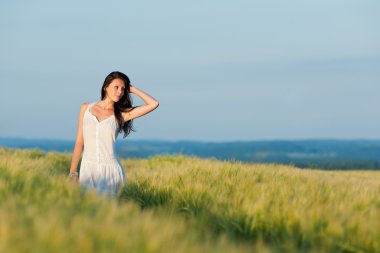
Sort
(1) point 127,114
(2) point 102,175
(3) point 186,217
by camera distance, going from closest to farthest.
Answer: (3) point 186,217, (2) point 102,175, (1) point 127,114

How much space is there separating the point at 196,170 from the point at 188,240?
504 cm

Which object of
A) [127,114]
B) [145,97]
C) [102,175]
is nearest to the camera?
[102,175]

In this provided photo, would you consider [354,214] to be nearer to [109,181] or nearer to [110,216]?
[110,216]

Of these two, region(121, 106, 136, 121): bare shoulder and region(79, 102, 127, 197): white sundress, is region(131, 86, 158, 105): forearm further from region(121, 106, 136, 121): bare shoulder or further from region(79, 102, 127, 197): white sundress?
region(79, 102, 127, 197): white sundress

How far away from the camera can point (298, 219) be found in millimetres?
4906

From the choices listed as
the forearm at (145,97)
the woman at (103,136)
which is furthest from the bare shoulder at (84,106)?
the forearm at (145,97)

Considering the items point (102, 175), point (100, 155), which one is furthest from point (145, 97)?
point (102, 175)

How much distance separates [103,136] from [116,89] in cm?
58

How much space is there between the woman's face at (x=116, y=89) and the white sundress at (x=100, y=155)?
26cm

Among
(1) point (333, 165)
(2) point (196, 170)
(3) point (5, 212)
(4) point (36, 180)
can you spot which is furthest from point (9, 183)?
(1) point (333, 165)

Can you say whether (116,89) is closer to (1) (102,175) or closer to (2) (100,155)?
(2) (100,155)

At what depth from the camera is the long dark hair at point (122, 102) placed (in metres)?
7.07

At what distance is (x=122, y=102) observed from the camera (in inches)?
286

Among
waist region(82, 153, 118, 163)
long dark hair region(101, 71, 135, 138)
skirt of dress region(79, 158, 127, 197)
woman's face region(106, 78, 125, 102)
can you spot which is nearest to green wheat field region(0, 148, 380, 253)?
skirt of dress region(79, 158, 127, 197)
